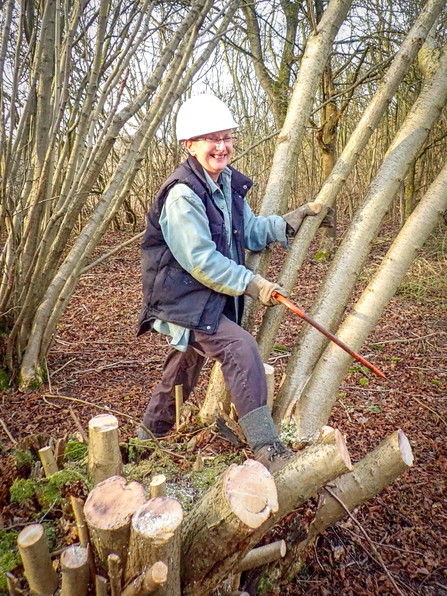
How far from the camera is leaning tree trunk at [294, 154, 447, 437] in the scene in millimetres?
2314

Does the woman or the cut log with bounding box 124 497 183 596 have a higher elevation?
the woman

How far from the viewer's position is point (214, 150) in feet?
7.74

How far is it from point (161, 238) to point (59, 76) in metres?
1.78

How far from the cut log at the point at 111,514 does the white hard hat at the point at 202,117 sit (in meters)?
1.65

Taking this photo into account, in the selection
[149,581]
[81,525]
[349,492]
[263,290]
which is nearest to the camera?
[149,581]

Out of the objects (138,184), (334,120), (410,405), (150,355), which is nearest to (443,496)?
(410,405)

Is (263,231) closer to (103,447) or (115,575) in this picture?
(103,447)

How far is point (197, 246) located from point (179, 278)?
236mm

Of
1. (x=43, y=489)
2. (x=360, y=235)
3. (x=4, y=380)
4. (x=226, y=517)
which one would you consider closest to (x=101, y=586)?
(x=226, y=517)

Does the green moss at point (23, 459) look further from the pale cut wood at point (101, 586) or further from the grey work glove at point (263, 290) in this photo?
the grey work glove at point (263, 290)

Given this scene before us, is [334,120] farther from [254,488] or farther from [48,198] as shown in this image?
[254,488]

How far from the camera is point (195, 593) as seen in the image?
166cm

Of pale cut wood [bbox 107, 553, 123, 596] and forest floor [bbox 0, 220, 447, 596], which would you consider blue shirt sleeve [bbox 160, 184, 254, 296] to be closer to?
forest floor [bbox 0, 220, 447, 596]

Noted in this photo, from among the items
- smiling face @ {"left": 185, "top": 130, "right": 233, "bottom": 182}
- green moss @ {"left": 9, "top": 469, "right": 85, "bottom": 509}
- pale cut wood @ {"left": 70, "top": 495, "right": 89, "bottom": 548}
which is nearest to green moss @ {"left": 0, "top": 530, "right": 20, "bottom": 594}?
green moss @ {"left": 9, "top": 469, "right": 85, "bottom": 509}
